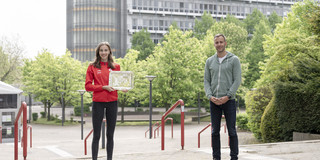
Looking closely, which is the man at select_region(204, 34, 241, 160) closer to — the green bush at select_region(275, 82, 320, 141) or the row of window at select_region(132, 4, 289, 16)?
the green bush at select_region(275, 82, 320, 141)

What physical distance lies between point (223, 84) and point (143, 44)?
Result: 182 ft

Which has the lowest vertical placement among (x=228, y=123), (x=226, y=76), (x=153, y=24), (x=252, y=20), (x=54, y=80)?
(x=228, y=123)

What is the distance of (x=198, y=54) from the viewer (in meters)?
38.8

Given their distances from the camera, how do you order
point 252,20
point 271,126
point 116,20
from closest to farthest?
1. point 271,126
2. point 252,20
3. point 116,20

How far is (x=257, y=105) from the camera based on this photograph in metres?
16.6

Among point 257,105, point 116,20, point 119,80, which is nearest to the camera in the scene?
point 119,80

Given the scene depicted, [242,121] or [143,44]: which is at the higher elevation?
[143,44]

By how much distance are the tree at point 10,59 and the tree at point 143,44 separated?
17.8 meters

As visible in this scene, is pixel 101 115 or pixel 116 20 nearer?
pixel 101 115

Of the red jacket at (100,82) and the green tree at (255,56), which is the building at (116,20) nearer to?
the green tree at (255,56)

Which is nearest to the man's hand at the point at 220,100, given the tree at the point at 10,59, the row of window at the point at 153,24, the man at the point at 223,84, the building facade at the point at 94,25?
the man at the point at 223,84

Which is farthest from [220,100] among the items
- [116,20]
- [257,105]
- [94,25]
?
[116,20]

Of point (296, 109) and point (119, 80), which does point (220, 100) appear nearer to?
point (119, 80)

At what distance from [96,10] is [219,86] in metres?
70.3
